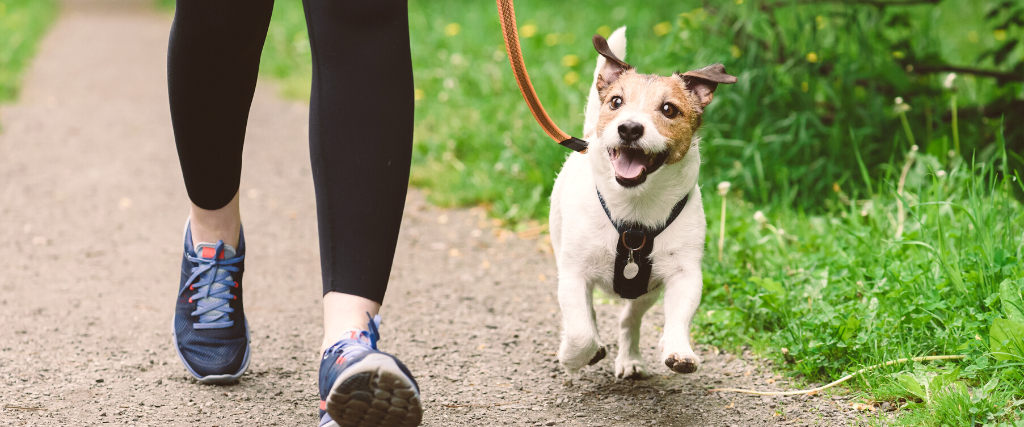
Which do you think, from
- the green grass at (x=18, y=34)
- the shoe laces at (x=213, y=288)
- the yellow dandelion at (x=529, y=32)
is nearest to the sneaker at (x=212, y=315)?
the shoe laces at (x=213, y=288)

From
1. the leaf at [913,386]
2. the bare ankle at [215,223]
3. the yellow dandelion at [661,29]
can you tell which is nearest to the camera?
the leaf at [913,386]

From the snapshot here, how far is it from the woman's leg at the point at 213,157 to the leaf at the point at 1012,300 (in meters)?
2.02

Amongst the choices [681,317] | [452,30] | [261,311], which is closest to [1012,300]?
[681,317]

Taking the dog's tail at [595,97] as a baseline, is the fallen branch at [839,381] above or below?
below

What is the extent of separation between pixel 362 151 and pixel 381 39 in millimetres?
241

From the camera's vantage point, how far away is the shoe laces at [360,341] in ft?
6.09

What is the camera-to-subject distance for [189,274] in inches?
98.7

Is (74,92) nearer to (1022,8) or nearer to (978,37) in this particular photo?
(1022,8)

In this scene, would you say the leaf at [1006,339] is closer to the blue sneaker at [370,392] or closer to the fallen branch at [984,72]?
the blue sneaker at [370,392]

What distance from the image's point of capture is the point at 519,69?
7.90 feet

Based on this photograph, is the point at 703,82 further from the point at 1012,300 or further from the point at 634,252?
the point at 1012,300

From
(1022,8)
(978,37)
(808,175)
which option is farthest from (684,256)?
(978,37)

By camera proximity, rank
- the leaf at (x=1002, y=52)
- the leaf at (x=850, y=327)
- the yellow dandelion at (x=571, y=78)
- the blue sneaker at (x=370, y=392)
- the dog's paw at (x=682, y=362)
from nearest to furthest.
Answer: the blue sneaker at (x=370, y=392), the dog's paw at (x=682, y=362), the leaf at (x=850, y=327), the leaf at (x=1002, y=52), the yellow dandelion at (x=571, y=78)

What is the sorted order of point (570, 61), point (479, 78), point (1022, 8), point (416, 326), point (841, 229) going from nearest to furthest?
point (416, 326) → point (841, 229) → point (1022, 8) → point (570, 61) → point (479, 78)
